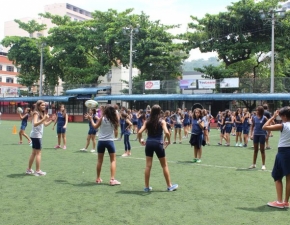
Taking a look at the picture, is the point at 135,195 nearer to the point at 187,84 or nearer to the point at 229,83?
the point at 229,83

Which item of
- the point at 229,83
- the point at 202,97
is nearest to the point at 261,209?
the point at 202,97

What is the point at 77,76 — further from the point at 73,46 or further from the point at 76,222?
the point at 76,222

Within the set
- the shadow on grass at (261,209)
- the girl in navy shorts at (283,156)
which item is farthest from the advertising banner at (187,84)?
the shadow on grass at (261,209)

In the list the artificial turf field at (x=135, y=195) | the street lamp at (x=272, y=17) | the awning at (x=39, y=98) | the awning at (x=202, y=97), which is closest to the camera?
the artificial turf field at (x=135, y=195)

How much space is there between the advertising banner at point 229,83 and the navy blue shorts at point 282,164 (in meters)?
28.1

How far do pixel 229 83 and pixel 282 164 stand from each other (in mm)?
28542

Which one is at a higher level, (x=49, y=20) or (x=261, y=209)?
(x=49, y=20)

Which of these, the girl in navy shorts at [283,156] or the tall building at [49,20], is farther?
the tall building at [49,20]

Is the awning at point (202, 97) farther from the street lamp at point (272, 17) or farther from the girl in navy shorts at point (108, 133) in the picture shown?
the girl in navy shorts at point (108, 133)

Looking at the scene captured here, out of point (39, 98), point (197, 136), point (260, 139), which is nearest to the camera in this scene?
point (260, 139)

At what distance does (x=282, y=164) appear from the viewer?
602 cm

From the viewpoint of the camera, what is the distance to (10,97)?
5078 centimetres

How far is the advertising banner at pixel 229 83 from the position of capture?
33438mm

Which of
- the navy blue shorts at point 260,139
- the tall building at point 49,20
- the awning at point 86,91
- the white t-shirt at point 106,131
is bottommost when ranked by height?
the navy blue shorts at point 260,139
